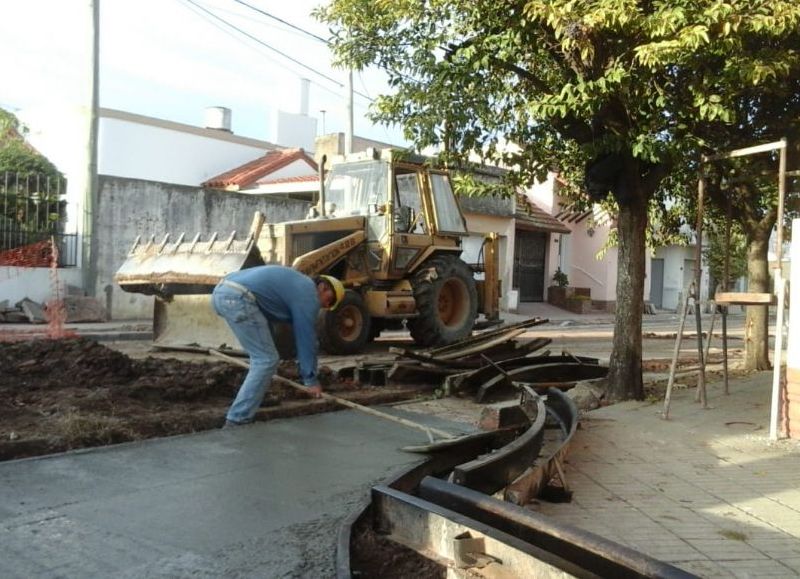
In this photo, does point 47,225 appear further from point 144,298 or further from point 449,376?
point 449,376

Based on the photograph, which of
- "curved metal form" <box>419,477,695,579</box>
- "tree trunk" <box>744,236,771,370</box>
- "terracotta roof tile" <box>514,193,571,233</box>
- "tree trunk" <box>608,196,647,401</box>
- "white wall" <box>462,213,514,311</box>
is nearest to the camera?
"curved metal form" <box>419,477,695,579</box>

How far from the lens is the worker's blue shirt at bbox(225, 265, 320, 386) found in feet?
20.0

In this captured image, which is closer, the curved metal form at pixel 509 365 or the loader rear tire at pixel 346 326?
the curved metal form at pixel 509 365

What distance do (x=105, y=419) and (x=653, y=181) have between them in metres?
5.77

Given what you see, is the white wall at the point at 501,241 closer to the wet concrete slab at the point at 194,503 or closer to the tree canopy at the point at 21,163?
the tree canopy at the point at 21,163

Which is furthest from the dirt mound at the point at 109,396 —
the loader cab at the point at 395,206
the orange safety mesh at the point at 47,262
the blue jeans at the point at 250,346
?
the orange safety mesh at the point at 47,262

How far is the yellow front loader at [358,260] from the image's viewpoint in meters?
10.4

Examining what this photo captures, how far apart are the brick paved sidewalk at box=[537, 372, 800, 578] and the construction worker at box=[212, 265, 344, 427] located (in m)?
2.28

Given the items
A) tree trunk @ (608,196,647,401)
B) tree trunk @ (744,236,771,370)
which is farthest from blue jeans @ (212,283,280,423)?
tree trunk @ (744,236,771,370)

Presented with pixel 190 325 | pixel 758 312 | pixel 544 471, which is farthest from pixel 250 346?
pixel 758 312

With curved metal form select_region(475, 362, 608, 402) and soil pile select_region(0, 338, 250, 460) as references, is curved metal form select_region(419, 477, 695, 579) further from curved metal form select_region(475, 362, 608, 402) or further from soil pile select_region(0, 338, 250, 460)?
curved metal form select_region(475, 362, 608, 402)

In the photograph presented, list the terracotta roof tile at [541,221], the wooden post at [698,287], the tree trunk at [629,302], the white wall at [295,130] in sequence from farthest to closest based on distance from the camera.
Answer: the white wall at [295,130] → the terracotta roof tile at [541,221] → the tree trunk at [629,302] → the wooden post at [698,287]

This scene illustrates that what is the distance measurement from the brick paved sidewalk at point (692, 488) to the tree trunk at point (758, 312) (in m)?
3.57

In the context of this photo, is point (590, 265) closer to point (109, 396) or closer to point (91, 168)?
point (91, 168)
